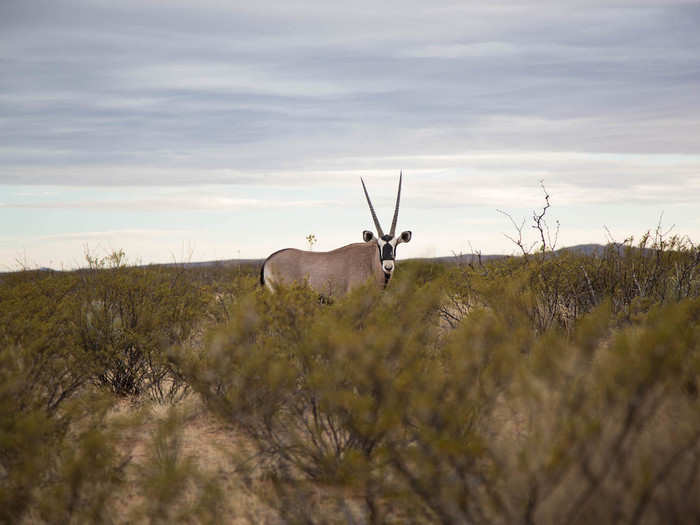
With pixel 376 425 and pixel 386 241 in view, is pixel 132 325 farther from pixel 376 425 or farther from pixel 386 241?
pixel 376 425

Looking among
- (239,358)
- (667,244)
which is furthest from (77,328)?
(667,244)

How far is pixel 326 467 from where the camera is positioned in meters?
5.39

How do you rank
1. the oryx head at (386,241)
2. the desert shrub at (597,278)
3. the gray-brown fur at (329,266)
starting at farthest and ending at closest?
the gray-brown fur at (329,266), the oryx head at (386,241), the desert shrub at (597,278)

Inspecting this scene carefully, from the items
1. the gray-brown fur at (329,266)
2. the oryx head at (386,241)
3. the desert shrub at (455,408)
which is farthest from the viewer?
the gray-brown fur at (329,266)

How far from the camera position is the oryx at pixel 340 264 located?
37.4 feet

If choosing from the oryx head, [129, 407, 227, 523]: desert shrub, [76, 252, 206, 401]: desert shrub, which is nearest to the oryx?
the oryx head

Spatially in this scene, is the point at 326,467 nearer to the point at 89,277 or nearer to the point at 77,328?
the point at 77,328

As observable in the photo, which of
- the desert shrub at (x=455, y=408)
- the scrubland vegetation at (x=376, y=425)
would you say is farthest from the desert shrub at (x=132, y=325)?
the desert shrub at (x=455, y=408)

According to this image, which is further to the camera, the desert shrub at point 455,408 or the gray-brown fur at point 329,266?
the gray-brown fur at point 329,266

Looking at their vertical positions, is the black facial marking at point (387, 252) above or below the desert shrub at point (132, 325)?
above

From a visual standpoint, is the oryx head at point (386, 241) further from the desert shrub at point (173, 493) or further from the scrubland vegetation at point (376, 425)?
the desert shrub at point (173, 493)

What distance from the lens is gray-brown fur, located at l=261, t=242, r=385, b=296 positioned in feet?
38.0

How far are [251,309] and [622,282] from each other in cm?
717

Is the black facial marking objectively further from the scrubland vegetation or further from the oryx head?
the scrubland vegetation
